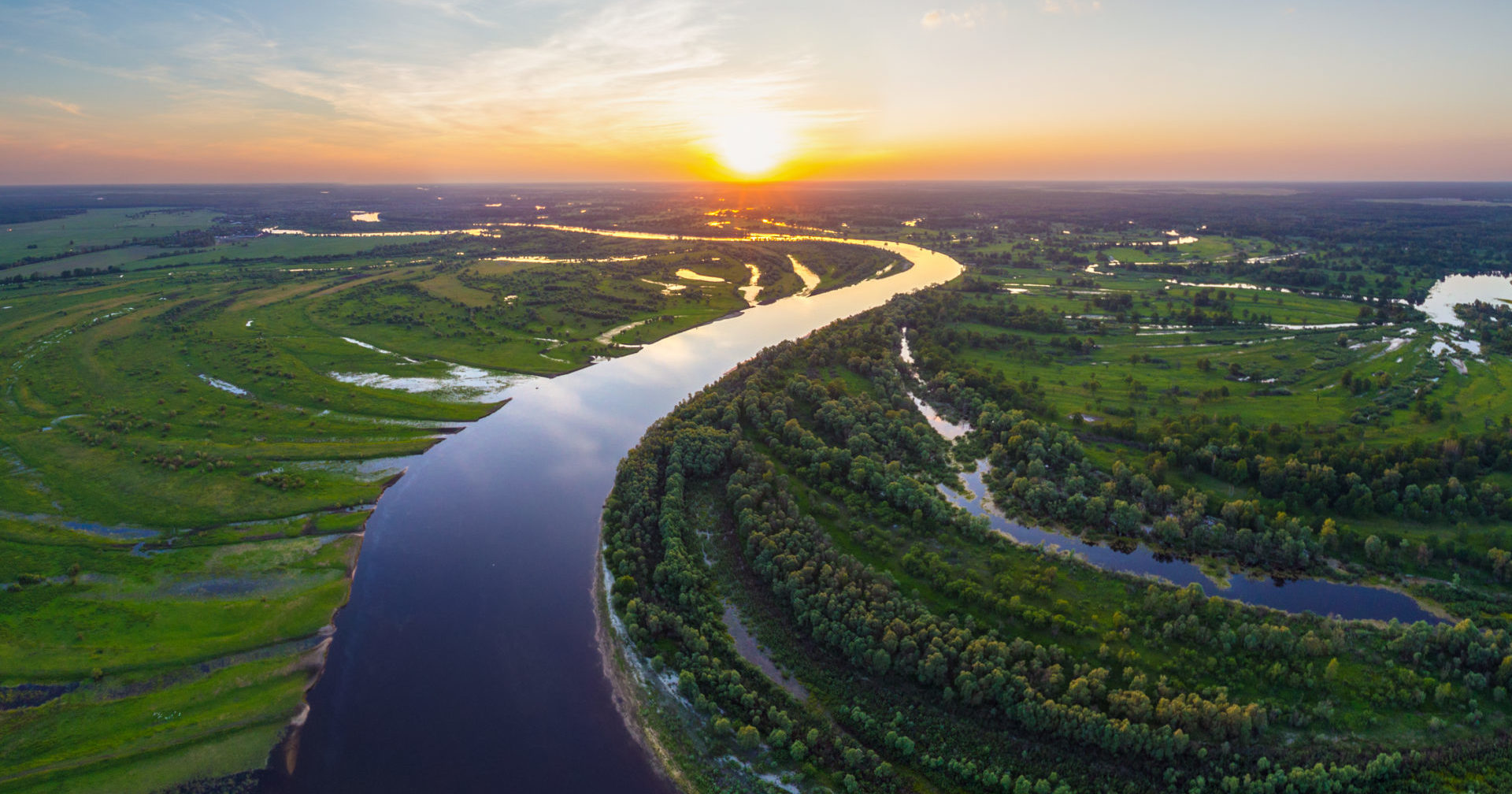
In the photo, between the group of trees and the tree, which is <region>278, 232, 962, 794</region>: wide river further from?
the group of trees

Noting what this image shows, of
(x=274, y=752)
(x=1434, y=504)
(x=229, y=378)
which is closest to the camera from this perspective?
(x=274, y=752)

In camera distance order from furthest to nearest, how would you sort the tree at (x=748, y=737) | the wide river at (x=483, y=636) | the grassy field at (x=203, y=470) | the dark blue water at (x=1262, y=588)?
the dark blue water at (x=1262, y=588) → the grassy field at (x=203, y=470) → the wide river at (x=483, y=636) → the tree at (x=748, y=737)

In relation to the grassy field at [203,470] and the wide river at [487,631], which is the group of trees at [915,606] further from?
the grassy field at [203,470]

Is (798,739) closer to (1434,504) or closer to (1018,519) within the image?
(1018,519)

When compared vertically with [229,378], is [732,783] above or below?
below

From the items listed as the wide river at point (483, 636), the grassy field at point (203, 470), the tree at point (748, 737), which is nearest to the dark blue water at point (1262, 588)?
the tree at point (748, 737)

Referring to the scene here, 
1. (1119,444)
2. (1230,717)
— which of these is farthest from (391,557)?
(1119,444)

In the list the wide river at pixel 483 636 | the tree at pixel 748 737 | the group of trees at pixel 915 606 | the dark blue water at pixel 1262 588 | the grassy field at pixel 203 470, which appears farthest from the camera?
the dark blue water at pixel 1262 588
